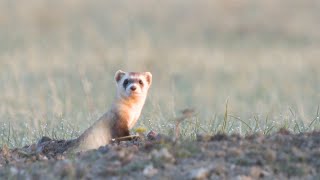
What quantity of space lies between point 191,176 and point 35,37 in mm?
17158

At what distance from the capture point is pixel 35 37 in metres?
22.7

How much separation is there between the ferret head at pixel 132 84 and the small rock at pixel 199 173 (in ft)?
7.85

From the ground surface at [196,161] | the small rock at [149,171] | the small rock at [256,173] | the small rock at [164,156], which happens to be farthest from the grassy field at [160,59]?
the small rock at [256,173]

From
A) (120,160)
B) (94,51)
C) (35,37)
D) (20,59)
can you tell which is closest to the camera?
(120,160)

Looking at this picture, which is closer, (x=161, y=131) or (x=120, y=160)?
(x=120, y=160)

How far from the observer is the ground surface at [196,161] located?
6.05 metres

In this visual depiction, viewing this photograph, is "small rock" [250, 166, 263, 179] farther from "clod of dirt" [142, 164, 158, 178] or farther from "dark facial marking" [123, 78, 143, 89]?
"dark facial marking" [123, 78, 143, 89]

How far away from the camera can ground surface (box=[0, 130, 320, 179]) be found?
6.05 metres

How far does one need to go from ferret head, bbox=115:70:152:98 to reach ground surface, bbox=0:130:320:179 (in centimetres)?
151

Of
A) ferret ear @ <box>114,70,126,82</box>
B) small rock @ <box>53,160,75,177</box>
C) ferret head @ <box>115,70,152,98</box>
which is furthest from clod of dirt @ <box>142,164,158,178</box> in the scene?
ferret ear @ <box>114,70,126,82</box>

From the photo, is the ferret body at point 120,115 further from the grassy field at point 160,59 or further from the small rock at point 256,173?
the small rock at point 256,173

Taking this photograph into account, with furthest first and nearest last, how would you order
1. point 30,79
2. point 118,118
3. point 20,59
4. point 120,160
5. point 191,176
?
point 20,59 < point 30,79 < point 118,118 < point 120,160 < point 191,176

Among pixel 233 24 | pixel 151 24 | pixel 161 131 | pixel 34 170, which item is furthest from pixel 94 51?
A: pixel 34 170

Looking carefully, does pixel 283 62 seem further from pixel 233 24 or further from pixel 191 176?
pixel 191 176
